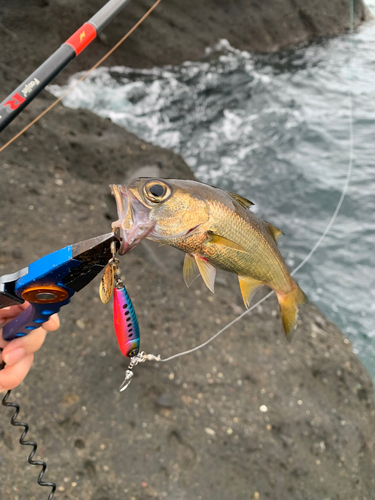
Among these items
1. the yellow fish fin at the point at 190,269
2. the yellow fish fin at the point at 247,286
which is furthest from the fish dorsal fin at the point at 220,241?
the yellow fish fin at the point at 247,286

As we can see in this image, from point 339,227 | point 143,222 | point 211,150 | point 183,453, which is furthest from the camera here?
point 211,150

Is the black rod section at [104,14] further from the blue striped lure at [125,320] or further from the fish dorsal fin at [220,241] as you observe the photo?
the blue striped lure at [125,320]

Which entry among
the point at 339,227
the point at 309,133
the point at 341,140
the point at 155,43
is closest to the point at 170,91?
the point at 155,43

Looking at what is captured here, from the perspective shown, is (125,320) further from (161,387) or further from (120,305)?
(161,387)

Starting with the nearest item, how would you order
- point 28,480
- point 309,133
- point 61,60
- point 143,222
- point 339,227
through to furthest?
point 143,222 → point 28,480 → point 61,60 → point 339,227 → point 309,133

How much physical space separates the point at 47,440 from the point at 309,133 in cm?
682

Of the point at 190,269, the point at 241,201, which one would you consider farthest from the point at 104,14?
the point at 190,269

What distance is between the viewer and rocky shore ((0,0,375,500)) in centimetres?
220

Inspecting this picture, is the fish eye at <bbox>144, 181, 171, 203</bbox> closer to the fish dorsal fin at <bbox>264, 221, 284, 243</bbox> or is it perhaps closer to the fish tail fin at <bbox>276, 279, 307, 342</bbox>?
the fish dorsal fin at <bbox>264, 221, 284, 243</bbox>

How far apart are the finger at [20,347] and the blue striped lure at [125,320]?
590 millimetres

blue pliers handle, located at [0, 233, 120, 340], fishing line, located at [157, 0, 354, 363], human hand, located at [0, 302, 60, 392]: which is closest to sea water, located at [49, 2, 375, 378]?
fishing line, located at [157, 0, 354, 363]

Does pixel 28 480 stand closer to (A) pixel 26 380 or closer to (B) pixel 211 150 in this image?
(A) pixel 26 380

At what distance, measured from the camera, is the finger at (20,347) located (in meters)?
1.63

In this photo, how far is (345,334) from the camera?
4035 mm
